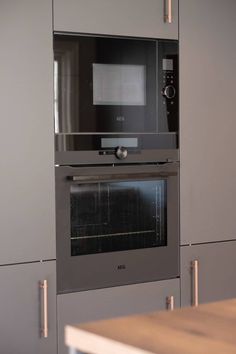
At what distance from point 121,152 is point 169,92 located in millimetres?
394

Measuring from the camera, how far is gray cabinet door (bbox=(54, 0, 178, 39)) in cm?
298

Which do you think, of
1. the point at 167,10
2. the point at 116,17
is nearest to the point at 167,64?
the point at 167,10

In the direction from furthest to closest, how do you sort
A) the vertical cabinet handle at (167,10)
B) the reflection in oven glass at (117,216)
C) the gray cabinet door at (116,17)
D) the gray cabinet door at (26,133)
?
the vertical cabinet handle at (167,10), the reflection in oven glass at (117,216), the gray cabinet door at (116,17), the gray cabinet door at (26,133)

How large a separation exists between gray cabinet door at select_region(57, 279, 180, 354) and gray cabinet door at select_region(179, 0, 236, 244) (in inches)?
10.3

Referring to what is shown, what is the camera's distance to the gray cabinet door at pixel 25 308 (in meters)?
2.87

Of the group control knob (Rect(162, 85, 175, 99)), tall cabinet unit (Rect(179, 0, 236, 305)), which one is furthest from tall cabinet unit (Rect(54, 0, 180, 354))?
control knob (Rect(162, 85, 175, 99))

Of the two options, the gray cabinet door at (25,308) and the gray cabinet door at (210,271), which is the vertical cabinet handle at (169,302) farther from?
the gray cabinet door at (25,308)

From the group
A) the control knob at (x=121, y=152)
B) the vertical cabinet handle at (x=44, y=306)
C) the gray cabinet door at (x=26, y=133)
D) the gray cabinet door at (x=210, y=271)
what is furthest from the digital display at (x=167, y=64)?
the vertical cabinet handle at (x=44, y=306)

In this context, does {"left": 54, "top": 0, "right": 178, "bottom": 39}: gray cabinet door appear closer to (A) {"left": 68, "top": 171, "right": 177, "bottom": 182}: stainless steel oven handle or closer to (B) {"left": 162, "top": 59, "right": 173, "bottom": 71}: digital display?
(B) {"left": 162, "top": 59, "right": 173, "bottom": 71}: digital display

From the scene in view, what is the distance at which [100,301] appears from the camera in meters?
3.12

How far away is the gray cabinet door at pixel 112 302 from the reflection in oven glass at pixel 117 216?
0.18 m

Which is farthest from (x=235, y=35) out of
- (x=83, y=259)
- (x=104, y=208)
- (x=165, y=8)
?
(x=83, y=259)

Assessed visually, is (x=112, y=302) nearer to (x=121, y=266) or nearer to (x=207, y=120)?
(x=121, y=266)

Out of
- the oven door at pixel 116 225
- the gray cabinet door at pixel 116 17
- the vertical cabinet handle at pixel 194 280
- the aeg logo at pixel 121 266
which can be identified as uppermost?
the gray cabinet door at pixel 116 17
